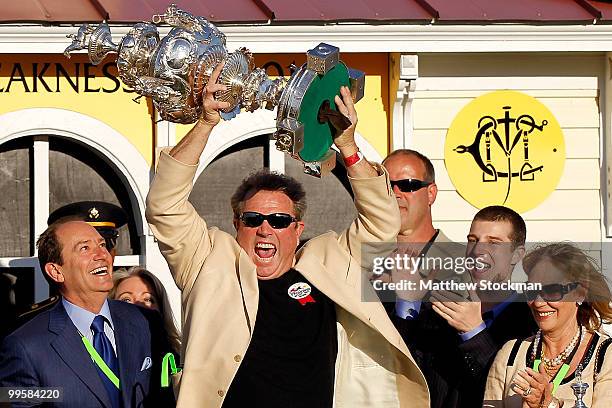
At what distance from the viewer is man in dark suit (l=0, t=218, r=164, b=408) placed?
5.64m

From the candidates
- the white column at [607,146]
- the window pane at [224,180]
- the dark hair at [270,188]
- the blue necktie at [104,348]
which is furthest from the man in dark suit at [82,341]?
the white column at [607,146]

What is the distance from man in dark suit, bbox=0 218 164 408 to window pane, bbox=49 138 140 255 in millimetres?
2828

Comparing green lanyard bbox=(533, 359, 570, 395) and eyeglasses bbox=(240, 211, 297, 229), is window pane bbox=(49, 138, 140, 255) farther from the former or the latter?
green lanyard bbox=(533, 359, 570, 395)

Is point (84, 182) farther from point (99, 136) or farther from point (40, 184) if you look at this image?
point (99, 136)

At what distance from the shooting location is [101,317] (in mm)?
5883

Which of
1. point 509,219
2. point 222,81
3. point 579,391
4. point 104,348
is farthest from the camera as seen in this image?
point 509,219

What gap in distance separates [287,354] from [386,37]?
3.36 metres

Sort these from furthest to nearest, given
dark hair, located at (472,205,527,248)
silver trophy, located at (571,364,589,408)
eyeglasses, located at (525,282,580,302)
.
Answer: dark hair, located at (472,205,527,248) → eyeglasses, located at (525,282,580,302) → silver trophy, located at (571,364,589,408)

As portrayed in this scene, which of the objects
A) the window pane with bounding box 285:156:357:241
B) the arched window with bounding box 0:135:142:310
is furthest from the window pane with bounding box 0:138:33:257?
the window pane with bounding box 285:156:357:241

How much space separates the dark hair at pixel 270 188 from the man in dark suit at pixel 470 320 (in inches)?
27.6

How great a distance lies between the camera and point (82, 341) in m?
5.77

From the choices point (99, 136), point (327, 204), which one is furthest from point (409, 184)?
point (99, 136)

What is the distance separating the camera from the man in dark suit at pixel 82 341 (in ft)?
18.5

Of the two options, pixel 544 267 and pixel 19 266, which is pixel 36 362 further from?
pixel 19 266
